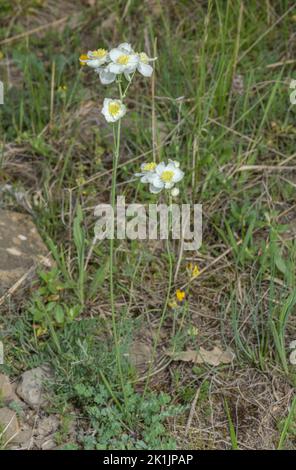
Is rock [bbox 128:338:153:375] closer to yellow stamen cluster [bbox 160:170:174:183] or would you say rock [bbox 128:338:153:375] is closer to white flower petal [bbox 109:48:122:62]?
yellow stamen cluster [bbox 160:170:174:183]

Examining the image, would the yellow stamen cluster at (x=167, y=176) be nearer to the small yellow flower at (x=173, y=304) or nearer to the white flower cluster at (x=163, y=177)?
the white flower cluster at (x=163, y=177)

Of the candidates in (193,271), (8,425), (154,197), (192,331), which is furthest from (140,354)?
(154,197)

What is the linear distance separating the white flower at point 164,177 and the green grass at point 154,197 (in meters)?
0.54

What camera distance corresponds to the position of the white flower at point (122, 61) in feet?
5.93

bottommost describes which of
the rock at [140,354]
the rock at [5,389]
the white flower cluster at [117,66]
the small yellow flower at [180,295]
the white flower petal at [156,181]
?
the rock at [5,389]

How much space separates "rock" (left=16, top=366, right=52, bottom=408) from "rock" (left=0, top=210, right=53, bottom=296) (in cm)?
34

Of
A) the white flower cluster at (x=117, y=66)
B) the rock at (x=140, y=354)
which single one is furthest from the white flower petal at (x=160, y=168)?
the rock at (x=140, y=354)

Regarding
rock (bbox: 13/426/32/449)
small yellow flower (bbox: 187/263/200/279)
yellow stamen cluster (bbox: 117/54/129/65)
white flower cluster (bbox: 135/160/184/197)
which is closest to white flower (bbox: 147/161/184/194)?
white flower cluster (bbox: 135/160/184/197)

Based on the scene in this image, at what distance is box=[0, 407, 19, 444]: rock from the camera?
2061mm

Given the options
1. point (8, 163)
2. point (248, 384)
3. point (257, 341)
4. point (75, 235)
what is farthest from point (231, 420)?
point (8, 163)

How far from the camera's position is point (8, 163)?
→ 2828mm

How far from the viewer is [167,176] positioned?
1901 mm

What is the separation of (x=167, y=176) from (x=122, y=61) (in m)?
0.30
